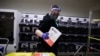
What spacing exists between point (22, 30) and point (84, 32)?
76.6 inches

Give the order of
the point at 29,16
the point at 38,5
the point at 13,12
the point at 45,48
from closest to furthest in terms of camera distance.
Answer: the point at 45,48 → the point at 13,12 → the point at 29,16 → the point at 38,5

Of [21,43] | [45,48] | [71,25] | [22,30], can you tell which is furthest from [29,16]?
[45,48]

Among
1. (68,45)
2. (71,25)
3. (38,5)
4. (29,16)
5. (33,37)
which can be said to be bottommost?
(68,45)

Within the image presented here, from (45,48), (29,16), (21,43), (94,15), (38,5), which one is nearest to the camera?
(45,48)

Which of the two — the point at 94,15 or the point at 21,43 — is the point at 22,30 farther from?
the point at 94,15

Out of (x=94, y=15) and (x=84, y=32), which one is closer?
(x=84, y=32)

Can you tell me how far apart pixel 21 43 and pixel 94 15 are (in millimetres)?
2826

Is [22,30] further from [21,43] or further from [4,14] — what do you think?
[4,14]

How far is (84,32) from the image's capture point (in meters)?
4.52

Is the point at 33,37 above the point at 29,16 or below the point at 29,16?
below

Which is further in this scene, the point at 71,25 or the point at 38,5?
the point at 38,5

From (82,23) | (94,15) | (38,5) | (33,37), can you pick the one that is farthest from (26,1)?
(94,15)

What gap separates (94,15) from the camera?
5.19 m

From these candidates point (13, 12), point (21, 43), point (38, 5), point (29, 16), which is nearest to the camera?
point (13, 12)
